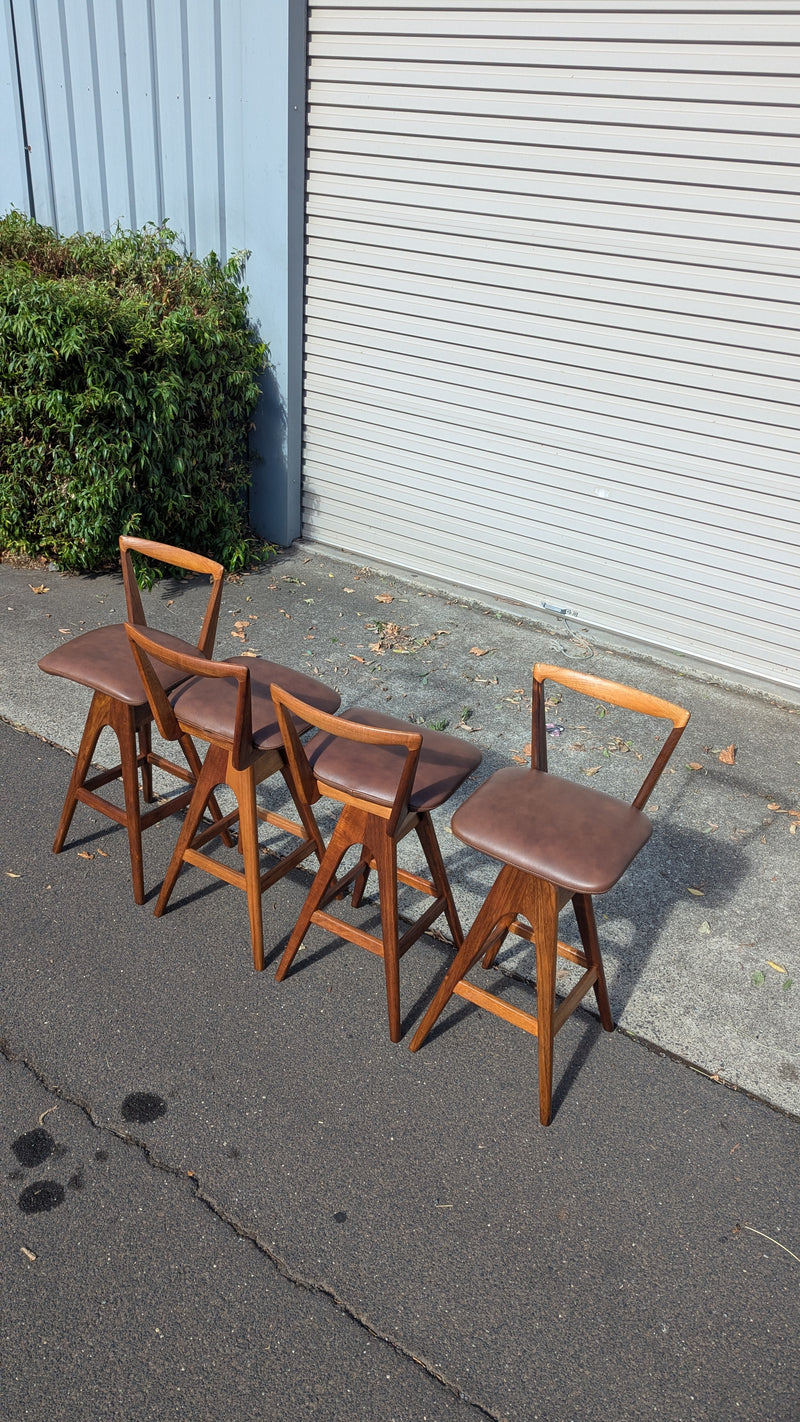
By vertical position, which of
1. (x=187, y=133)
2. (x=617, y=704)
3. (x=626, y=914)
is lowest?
(x=626, y=914)

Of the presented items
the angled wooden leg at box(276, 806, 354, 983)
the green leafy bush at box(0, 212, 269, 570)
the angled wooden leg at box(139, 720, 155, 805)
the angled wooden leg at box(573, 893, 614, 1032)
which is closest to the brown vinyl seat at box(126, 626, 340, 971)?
the angled wooden leg at box(276, 806, 354, 983)

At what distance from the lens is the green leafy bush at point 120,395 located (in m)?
5.96

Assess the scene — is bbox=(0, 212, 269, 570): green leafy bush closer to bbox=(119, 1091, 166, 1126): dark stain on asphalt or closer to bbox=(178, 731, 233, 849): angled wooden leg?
bbox=(178, 731, 233, 849): angled wooden leg

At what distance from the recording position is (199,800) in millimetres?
3701

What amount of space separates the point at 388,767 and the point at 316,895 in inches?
26.2

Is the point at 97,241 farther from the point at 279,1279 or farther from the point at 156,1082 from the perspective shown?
the point at 279,1279

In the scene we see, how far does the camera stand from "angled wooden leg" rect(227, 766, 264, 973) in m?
3.50

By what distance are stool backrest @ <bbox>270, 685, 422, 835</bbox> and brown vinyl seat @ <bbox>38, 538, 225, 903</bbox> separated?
2.13 feet

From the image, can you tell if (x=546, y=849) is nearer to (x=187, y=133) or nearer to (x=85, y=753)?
(x=85, y=753)

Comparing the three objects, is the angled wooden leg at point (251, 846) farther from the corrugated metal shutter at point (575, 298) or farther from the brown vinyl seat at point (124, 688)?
the corrugated metal shutter at point (575, 298)

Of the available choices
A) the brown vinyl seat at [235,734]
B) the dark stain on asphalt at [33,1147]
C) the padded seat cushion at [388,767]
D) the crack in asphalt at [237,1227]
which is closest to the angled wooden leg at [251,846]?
the brown vinyl seat at [235,734]

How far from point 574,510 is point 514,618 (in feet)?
2.85

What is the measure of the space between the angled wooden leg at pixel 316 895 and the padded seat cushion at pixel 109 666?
0.87 metres

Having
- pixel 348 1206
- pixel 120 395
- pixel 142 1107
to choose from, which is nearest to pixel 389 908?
pixel 348 1206
